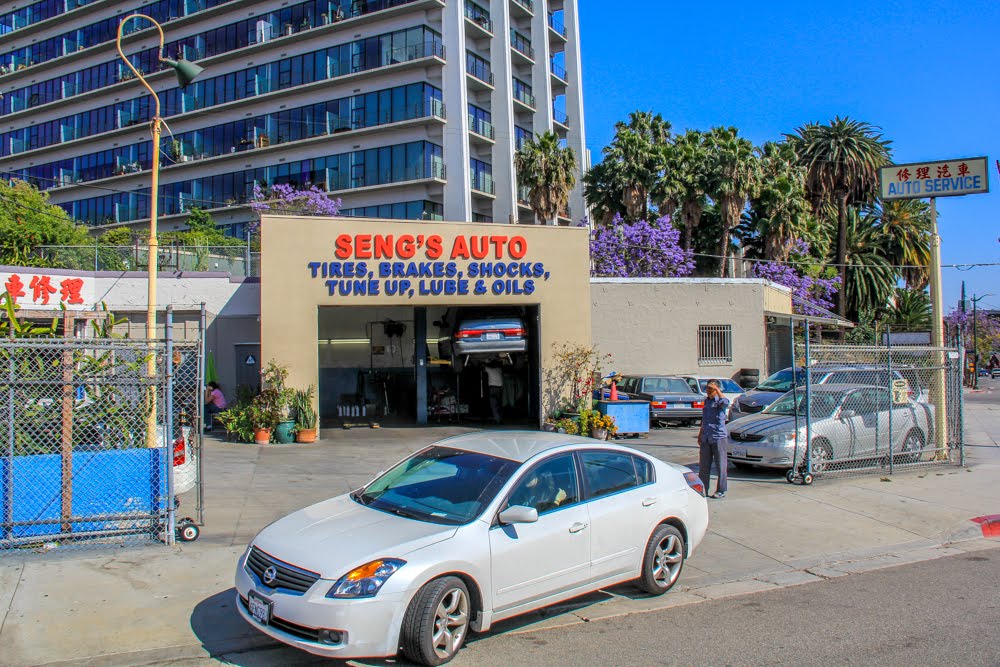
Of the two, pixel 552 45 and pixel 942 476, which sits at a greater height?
pixel 552 45

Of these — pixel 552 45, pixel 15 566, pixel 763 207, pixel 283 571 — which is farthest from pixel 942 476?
pixel 552 45

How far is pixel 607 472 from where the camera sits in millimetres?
6668

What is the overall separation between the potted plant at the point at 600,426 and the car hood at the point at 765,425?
14.3 feet

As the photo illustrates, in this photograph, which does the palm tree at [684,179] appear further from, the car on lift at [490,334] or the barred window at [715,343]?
the car on lift at [490,334]

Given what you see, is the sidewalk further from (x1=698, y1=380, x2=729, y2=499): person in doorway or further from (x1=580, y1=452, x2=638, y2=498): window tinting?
(x1=580, y1=452, x2=638, y2=498): window tinting

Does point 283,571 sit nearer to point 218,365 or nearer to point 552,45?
point 218,365

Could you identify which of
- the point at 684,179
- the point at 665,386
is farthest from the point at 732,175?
the point at 665,386

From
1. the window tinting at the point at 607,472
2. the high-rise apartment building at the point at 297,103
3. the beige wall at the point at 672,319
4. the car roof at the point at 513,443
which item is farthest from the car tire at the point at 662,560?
the high-rise apartment building at the point at 297,103

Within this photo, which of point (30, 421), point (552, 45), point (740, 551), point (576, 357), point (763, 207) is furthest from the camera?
point (552, 45)

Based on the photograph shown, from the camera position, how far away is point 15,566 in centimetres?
709

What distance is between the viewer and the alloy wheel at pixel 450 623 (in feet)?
16.8

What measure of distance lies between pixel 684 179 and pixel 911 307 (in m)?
28.5

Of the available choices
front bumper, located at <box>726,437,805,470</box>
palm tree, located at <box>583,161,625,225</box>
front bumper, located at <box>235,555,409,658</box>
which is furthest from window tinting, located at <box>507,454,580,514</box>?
palm tree, located at <box>583,161,625,225</box>

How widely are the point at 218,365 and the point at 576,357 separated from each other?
383 inches
